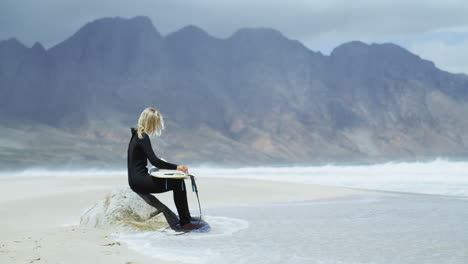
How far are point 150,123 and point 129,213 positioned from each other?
1665mm

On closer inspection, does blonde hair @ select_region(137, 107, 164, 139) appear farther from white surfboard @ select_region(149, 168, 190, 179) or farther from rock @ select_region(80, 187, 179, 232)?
rock @ select_region(80, 187, 179, 232)

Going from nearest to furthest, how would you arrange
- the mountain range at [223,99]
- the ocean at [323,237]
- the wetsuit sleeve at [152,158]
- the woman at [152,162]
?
the ocean at [323,237], the wetsuit sleeve at [152,158], the woman at [152,162], the mountain range at [223,99]

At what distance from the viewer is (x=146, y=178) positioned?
7035 mm

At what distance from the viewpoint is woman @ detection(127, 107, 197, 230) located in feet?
21.8

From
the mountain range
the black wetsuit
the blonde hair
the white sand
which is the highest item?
the mountain range

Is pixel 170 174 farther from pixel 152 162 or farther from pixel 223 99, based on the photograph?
pixel 223 99

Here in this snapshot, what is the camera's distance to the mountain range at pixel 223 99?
12206 cm

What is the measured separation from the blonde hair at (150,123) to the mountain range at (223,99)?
335 ft

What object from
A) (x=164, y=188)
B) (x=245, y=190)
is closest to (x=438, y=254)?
(x=164, y=188)

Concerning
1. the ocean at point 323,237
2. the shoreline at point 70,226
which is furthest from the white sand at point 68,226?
the ocean at point 323,237

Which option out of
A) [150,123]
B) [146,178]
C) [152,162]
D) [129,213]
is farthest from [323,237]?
[129,213]

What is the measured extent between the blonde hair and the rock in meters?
1.36

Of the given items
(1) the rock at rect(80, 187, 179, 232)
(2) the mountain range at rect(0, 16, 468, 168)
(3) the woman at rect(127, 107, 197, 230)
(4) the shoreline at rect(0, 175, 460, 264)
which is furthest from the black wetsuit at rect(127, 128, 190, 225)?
(2) the mountain range at rect(0, 16, 468, 168)

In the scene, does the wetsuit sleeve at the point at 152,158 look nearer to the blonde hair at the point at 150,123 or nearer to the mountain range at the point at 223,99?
the blonde hair at the point at 150,123
